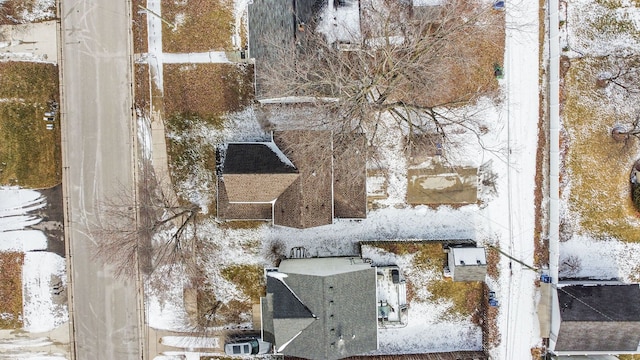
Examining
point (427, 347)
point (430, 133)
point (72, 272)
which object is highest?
point (430, 133)

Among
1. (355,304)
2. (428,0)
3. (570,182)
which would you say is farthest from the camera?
Answer: (570,182)

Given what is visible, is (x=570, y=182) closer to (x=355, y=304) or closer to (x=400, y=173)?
(x=400, y=173)

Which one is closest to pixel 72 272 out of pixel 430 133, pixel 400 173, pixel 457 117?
pixel 400 173

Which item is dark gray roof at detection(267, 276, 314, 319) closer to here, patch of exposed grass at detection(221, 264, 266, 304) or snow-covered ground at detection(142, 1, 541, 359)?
patch of exposed grass at detection(221, 264, 266, 304)

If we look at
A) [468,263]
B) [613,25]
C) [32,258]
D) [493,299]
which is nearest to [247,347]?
[468,263]

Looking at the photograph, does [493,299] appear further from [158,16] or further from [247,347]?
[158,16]

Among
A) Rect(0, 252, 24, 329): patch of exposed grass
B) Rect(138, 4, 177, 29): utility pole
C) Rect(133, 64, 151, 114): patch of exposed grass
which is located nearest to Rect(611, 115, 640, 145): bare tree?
Rect(138, 4, 177, 29): utility pole
